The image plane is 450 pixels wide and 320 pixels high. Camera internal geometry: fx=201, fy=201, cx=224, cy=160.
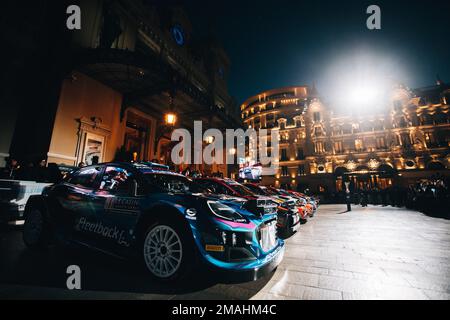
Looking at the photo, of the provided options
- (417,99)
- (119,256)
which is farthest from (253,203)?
(417,99)

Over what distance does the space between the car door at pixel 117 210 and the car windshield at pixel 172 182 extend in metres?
0.25

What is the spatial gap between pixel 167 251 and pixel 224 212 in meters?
0.86

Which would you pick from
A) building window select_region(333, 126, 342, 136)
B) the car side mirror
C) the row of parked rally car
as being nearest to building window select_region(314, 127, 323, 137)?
building window select_region(333, 126, 342, 136)

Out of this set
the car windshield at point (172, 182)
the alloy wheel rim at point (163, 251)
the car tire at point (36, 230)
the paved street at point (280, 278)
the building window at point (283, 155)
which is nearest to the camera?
the paved street at point (280, 278)

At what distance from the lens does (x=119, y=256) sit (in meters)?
2.73

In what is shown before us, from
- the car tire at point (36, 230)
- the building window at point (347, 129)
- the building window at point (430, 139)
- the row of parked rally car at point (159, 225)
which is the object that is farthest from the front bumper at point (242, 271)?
the building window at point (430, 139)

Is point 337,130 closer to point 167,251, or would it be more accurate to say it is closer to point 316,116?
point 316,116

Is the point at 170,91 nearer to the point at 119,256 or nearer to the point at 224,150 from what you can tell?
the point at 119,256

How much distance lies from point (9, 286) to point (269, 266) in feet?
10.4

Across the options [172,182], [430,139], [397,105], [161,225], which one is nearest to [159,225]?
[161,225]

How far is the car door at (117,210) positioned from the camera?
2.77 metres

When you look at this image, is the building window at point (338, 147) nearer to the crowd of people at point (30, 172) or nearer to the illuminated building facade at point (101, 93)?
the illuminated building facade at point (101, 93)

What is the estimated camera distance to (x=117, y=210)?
289cm
